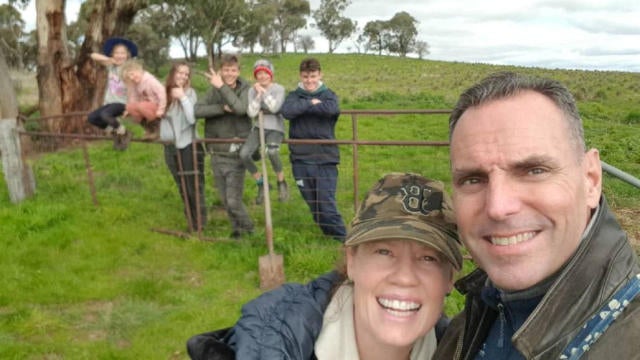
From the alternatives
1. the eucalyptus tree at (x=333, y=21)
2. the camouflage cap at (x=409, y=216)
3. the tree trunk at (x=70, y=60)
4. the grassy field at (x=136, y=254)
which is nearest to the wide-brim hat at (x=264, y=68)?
the grassy field at (x=136, y=254)

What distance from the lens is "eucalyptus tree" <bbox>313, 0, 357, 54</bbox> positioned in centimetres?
6331

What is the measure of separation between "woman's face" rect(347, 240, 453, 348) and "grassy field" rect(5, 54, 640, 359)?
111 inches

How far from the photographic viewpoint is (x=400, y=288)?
1861 mm

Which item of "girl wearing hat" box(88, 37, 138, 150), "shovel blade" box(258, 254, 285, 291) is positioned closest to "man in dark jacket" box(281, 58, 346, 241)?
"shovel blade" box(258, 254, 285, 291)

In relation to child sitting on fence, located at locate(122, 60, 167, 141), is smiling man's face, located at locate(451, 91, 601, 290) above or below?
below

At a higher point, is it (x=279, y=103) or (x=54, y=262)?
(x=279, y=103)

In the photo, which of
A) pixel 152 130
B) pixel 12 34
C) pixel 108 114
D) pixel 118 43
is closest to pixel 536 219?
pixel 152 130

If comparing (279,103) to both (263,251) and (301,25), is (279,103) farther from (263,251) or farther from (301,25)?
(301,25)

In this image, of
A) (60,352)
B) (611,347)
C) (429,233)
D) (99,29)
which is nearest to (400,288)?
(429,233)

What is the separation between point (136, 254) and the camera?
6375 millimetres

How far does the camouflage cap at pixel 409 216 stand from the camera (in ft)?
5.97

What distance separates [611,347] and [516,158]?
0.49 metres

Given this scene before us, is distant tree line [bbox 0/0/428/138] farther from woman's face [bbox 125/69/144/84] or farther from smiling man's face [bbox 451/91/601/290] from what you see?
smiling man's face [bbox 451/91/601/290]

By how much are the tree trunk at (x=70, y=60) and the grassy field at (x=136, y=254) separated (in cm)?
256
